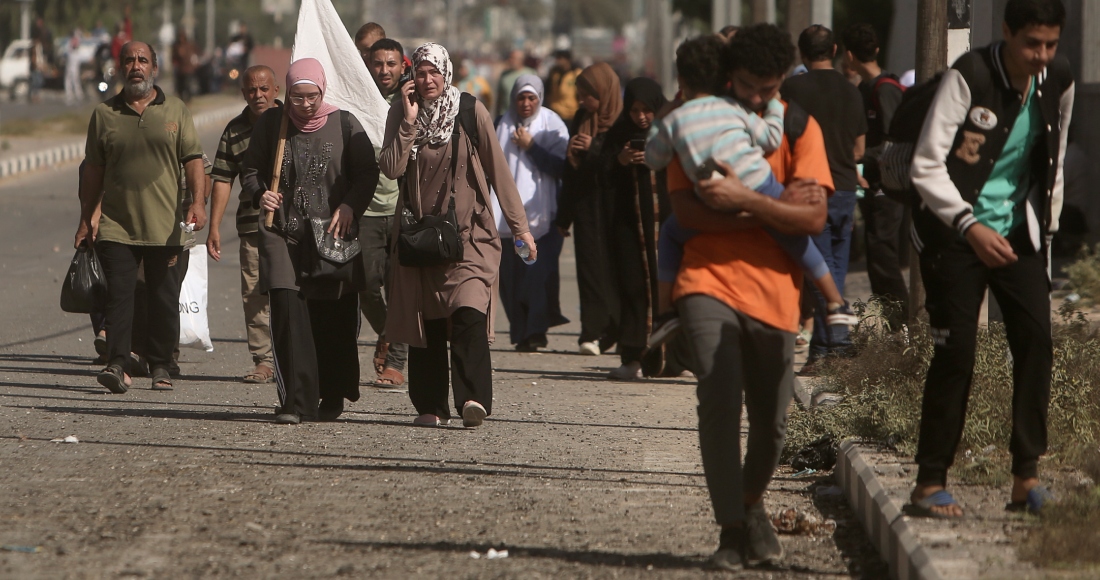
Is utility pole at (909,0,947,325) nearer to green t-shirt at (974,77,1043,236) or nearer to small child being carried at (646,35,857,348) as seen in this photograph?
green t-shirt at (974,77,1043,236)

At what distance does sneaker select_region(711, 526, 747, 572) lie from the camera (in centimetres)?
492

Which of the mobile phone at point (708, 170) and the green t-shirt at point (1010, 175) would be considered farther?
the green t-shirt at point (1010, 175)

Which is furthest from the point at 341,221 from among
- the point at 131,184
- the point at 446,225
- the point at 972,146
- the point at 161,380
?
the point at 972,146

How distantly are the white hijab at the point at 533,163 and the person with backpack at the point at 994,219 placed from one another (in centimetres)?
556

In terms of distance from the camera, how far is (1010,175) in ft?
17.0

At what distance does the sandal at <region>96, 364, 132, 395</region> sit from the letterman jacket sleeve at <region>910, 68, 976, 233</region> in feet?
15.7

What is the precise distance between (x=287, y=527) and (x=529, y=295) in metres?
5.62

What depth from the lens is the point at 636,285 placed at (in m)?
9.67

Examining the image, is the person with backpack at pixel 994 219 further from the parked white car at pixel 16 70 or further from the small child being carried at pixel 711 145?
the parked white car at pixel 16 70

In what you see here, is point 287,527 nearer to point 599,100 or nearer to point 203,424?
point 203,424

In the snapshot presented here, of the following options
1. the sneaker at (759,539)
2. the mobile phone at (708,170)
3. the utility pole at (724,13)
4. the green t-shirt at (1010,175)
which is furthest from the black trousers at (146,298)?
the utility pole at (724,13)

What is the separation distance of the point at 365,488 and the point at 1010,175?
8.45ft

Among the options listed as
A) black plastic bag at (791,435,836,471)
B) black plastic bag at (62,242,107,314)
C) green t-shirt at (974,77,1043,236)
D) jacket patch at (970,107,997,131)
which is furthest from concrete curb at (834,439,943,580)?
black plastic bag at (62,242,107,314)

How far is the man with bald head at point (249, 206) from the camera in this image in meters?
8.61
